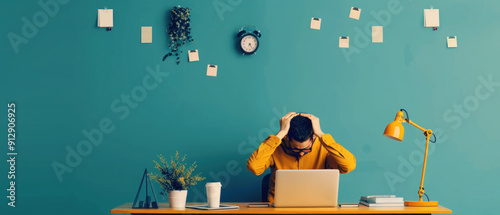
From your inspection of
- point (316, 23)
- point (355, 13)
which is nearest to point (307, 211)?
point (316, 23)

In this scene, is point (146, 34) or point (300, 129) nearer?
point (300, 129)

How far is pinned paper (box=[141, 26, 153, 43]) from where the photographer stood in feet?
12.7

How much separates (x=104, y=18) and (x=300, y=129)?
1.70 m

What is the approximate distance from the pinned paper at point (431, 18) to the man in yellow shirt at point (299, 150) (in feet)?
4.04

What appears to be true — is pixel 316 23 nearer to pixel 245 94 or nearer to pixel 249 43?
pixel 249 43

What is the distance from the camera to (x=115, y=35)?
153 inches

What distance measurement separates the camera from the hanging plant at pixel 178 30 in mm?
3836

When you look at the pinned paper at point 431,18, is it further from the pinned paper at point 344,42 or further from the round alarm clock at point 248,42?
the round alarm clock at point 248,42

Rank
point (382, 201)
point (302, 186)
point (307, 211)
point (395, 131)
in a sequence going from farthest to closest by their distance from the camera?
point (395, 131) < point (382, 201) < point (302, 186) < point (307, 211)

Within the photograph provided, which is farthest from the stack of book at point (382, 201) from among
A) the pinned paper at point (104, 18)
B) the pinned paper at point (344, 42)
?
the pinned paper at point (104, 18)

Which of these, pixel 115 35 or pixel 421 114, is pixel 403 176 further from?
pixel 115 35

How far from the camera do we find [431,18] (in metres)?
3.91

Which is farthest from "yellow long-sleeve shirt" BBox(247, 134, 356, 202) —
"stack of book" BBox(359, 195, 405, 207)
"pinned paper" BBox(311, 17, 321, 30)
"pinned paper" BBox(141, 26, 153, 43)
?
"pinned paper" BBox(141, 26, 153, 43)

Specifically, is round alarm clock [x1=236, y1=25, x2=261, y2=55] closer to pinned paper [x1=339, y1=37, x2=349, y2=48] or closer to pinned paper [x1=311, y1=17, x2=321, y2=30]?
pinned paper [x1=311, y1=17, x2=321, y2=30]
